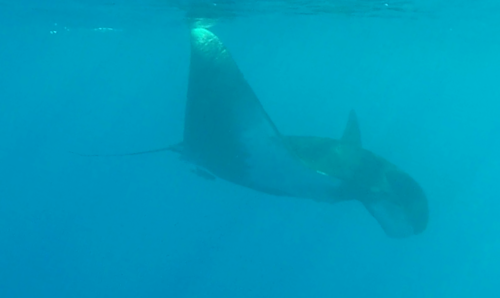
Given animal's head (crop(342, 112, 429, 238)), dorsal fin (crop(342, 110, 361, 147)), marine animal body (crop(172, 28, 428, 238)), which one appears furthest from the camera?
dorsal fin (crop(342, 110, 361, 147))

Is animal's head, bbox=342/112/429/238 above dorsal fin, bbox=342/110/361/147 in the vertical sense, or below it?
below

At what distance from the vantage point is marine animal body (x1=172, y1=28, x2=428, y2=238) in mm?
8133

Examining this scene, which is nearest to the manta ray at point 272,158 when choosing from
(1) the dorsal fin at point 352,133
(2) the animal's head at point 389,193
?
(2) the animal's head at point 389,193

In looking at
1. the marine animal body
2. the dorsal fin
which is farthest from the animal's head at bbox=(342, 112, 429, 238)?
the dorsal fin

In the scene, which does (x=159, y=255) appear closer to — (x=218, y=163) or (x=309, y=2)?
(x=309, y=2)

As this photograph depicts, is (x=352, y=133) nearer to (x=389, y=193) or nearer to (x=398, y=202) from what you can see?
(x=389, y=193)

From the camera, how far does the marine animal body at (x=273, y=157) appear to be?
813 centimetres

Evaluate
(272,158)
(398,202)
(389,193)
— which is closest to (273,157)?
(272,158)

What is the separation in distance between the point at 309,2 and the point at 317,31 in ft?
32.0

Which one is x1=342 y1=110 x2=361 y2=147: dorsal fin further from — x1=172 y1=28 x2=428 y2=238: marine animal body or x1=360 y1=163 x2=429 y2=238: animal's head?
x1=360 y1=163 x2=429 y2=238: animal's head

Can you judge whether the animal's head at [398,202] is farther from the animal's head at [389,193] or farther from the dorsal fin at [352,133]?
the dorsal fin at [352,133]

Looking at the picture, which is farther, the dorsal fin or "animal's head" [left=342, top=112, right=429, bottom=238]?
the dorsal fin

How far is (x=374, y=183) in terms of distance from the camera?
9109 millimetres

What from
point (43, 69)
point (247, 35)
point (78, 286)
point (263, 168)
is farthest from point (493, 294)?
point (43, 69)
